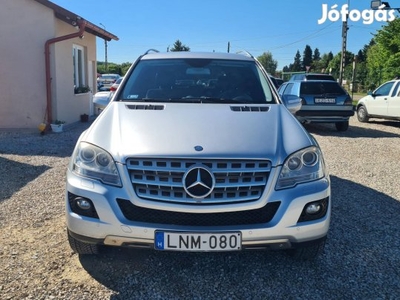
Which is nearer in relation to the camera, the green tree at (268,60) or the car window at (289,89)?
the car window at (289,89)

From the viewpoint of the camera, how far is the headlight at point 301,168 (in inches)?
107

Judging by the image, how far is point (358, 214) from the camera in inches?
175

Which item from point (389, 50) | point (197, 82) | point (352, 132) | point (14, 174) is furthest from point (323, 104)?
point (389, 50)

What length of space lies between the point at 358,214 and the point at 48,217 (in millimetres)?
3438

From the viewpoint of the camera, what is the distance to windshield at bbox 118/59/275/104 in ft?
12.8

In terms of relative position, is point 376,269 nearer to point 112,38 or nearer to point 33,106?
point 33,106

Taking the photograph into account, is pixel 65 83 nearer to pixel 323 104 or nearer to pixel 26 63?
pixel 26 63

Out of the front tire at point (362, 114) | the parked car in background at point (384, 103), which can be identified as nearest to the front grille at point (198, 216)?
the parked car in background at point (384, 103)

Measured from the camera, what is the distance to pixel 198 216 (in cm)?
265

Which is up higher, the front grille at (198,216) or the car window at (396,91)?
the car window at (396,91)

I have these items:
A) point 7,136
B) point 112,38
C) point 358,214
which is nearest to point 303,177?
point 358,214

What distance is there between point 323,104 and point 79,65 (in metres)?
8.17

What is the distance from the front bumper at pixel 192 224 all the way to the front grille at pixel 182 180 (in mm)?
49

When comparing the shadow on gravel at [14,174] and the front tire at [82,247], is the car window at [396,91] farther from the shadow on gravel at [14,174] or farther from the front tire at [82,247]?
the front tire at [82,247]
